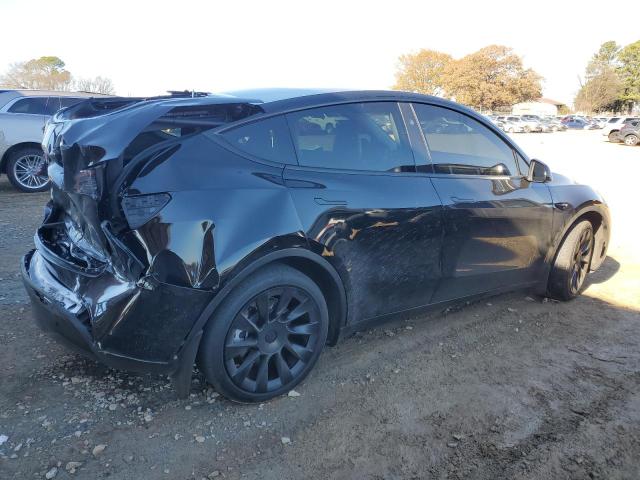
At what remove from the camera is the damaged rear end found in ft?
7.79

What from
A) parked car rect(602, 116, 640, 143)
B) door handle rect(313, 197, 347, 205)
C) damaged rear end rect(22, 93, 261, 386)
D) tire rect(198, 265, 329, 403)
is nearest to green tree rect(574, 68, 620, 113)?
parked car rect(602, 116, 640, 143)

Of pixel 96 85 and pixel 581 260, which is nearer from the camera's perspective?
pixel 581 260

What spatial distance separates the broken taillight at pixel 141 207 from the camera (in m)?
2.36

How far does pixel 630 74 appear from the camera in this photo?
8056cm

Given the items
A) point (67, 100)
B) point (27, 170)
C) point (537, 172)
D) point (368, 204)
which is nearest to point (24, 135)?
point (27, 170)

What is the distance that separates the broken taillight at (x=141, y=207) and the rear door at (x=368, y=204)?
710 millimetres

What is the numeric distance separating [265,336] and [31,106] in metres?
8.11

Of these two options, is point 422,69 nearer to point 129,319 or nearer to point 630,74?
point 630,74

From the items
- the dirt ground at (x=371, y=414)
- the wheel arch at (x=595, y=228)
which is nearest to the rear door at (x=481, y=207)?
the wheel arch at (x=595, y=228)

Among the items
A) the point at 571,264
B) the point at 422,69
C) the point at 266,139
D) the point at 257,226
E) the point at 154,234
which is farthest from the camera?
the point at 422,69

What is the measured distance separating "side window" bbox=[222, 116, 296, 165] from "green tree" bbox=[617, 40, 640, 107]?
91.3 metres

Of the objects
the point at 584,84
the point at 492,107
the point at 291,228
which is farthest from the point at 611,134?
the point at 584,84

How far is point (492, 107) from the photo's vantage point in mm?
67500

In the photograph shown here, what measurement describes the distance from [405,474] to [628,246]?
17.5ft
